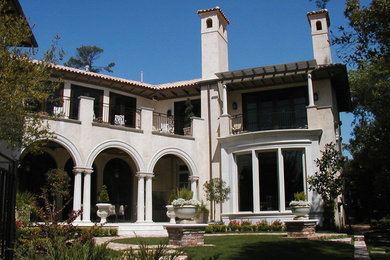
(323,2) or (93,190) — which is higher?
(323,2)

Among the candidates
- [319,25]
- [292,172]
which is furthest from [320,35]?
[292,172]

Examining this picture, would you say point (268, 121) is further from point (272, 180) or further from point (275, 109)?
point (272, 180)

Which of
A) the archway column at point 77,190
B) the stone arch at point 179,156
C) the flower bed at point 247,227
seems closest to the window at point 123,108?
the stone arch at point 179,156

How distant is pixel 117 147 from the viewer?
65.0 feet

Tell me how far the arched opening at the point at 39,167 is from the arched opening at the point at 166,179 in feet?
17.3

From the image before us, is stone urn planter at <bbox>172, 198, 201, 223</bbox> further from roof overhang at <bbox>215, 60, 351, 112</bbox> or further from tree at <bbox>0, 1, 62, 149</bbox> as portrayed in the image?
roof overhang at <bbox>215, 60, 351, 112</bbox>

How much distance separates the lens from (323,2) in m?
10.4

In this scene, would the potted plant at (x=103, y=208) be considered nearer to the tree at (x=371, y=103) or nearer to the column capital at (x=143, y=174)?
the column capital at (x=143, y=174)

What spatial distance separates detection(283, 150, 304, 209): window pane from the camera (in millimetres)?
19984

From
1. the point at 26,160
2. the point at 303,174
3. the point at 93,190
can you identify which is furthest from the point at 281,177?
the point at 26,160

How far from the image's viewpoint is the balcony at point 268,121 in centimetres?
2197

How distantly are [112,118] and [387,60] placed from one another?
17.0 meters

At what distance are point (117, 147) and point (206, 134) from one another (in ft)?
18.9

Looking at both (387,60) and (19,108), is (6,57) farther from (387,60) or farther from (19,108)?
(387,60)
